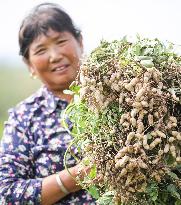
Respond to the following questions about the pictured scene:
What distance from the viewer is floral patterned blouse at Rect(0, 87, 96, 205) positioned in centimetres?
299

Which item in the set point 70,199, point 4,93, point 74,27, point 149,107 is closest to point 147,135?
point 149,107

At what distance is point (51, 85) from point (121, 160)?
109cm

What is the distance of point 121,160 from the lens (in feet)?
6.98

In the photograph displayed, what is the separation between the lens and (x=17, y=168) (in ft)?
10.0

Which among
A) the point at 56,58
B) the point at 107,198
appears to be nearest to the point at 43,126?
the point at 56,58

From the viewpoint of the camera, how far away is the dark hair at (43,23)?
3105 mm

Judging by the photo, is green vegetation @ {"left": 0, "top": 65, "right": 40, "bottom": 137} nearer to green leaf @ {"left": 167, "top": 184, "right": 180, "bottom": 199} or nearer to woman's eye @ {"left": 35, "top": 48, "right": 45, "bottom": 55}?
woman's eye @ {"left": 35, "top": 48, "right": 45, "bottom": 55}

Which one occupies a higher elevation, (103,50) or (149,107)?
(103,50)

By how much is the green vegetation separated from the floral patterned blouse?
1227 cm

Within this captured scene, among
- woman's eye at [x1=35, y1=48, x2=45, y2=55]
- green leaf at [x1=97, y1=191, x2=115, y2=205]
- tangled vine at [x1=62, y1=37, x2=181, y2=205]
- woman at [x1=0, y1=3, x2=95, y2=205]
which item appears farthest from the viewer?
woman's eye at [x1=35, y1=48, x2=45, y2=55]

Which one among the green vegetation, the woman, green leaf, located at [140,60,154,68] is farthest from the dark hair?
the green vegetation

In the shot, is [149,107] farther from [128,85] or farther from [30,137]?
[30,137]

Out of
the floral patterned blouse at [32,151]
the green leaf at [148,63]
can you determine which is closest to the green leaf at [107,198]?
the green leaf at [148,63]

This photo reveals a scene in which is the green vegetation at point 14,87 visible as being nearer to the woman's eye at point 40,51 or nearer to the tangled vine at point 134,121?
the woman's eye at point 40,51
